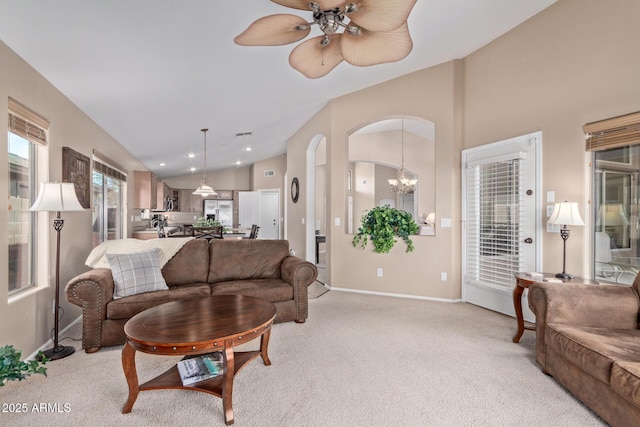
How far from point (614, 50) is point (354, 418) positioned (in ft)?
12.0

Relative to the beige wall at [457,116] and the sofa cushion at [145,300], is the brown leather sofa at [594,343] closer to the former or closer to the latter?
the beige wall at [457,116]

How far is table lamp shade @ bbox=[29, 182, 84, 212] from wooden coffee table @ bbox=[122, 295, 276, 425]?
3.70ft

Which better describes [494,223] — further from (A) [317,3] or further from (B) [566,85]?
(A) [317,3]

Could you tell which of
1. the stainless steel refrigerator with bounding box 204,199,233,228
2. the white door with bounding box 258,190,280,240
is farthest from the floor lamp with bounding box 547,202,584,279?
the stainless steel refrigerator with bounding box 204,199,233,228

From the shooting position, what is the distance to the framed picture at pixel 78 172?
3.23 metres

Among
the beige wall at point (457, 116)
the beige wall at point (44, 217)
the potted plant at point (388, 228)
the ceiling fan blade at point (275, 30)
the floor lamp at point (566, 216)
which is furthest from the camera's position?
the potted plant at point (388, 228)

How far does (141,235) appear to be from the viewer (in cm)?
651

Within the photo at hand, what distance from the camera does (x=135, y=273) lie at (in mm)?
3113

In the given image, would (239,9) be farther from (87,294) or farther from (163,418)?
(163,418)

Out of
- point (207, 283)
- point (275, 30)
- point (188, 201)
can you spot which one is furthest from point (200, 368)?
point (188, 201)

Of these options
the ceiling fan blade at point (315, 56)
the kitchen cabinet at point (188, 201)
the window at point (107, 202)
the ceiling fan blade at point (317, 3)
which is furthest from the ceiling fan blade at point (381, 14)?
the kitchen cabinet at point (188, 201)

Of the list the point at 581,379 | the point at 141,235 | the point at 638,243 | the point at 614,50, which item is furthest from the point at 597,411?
the point at 141,235

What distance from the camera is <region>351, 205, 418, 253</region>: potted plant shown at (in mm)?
A: 4621

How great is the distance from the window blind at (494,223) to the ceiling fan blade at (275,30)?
3.02 metres
